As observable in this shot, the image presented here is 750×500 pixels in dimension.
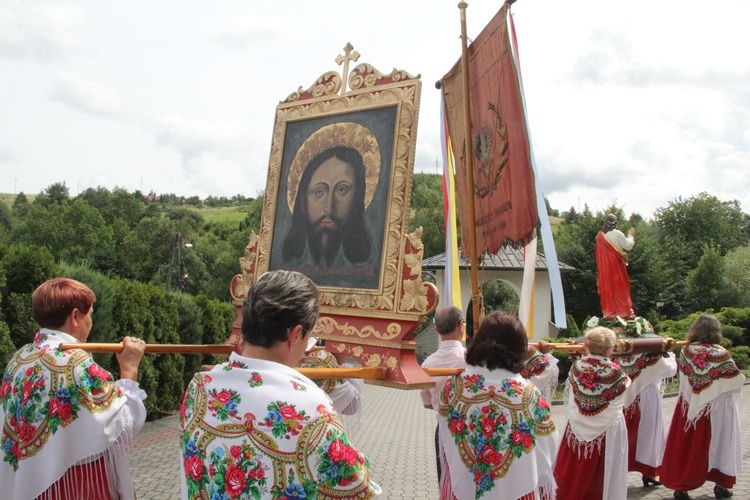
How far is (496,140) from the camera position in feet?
16.6

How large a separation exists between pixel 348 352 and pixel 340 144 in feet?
4.46

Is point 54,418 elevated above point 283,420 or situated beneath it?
situated beneath

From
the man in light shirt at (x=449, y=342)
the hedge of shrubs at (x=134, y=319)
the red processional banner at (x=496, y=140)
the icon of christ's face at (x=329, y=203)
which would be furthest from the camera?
the hedge of shrubs at (x=134, y=319)

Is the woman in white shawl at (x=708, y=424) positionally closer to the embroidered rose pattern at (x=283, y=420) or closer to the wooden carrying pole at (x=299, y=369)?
the wooden carrying pole at (x=299, y=369)

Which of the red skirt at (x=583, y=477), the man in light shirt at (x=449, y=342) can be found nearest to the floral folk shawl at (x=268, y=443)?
the man in light shirt at (x=449, y=342)

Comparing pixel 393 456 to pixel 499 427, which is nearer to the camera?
pixel 499 427

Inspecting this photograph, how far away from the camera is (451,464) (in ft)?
13.0

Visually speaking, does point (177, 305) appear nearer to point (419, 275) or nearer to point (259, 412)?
point (419, 275)

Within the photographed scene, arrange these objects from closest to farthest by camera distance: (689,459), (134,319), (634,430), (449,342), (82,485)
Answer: (82,485) → (449,342) → (689,459) → (634,430) → (134,319)

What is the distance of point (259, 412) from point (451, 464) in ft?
7.58

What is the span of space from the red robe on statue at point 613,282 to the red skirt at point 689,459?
2.25 metres

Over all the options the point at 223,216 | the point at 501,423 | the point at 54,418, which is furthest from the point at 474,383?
the point at 223,216

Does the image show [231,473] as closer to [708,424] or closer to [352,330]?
[352,330]

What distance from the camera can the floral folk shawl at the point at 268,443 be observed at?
75.6 inches
